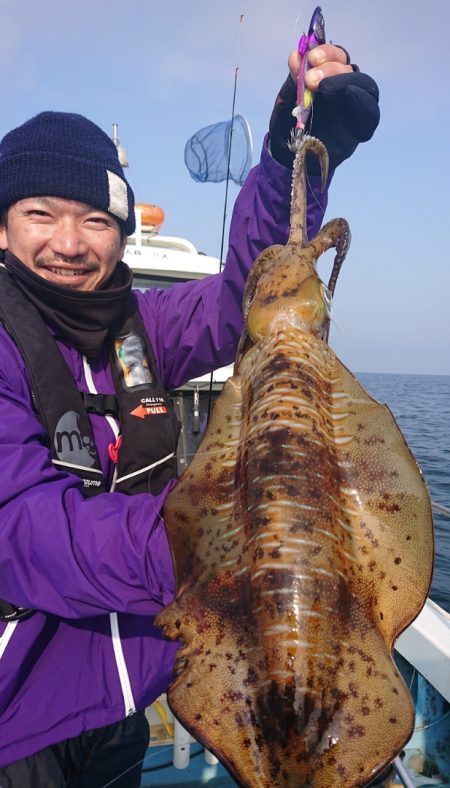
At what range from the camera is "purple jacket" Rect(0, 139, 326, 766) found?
5.57 ft

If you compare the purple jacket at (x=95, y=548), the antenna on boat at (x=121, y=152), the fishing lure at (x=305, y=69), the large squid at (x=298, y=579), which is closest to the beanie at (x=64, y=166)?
the purple jacket at (x=95, y=548)

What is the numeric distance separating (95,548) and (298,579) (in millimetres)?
672

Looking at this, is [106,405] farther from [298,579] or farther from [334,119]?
[334,119]

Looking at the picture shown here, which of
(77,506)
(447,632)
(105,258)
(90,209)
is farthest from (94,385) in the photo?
(447,632)

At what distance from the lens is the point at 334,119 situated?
2.70 meters

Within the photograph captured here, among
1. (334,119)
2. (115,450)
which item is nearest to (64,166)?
(334,119)

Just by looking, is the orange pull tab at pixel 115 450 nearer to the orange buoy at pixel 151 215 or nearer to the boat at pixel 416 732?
the boat at pixel 416 732

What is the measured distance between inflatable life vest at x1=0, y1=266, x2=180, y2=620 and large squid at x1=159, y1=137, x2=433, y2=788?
990mm

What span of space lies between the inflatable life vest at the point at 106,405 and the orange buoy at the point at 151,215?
7.37 m

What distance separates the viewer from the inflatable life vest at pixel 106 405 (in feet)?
8.06

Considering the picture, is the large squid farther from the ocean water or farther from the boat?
the boat

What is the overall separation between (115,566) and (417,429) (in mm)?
25493

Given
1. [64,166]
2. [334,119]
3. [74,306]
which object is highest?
[334,119]

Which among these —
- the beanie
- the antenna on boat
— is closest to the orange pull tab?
the beanie
